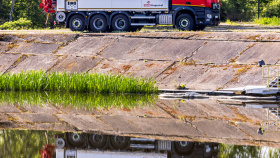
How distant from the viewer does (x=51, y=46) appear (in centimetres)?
2477

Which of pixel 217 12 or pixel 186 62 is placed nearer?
pixel 186 62

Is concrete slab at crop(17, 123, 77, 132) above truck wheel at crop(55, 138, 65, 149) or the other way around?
the other way around

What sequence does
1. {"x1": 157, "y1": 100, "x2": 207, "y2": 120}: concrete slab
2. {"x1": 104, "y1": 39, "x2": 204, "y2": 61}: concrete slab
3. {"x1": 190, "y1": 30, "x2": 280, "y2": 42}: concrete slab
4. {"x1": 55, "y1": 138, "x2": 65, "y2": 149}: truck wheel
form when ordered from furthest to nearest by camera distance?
{"x1": 104, "y1": 39, "x2": 204, "y2": 61}: concrete slab, {"x1": 190, "y1": 30, "x2": 280, "y2": 42}: concrete slab, {"x1": 157, "y1": 100, "x2": 207, "y2": 120}: concrete slab, {"x1": 55, "y1": 138, "x2": 65, "y2": 149}: truck wheel

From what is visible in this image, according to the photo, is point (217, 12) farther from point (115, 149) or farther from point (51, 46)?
point (115, 149)

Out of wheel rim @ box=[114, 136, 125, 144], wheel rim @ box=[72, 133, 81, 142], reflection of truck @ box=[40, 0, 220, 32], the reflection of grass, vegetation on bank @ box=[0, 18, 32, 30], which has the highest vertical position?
reflection of truck @ box=[40, 0, 220, 32]

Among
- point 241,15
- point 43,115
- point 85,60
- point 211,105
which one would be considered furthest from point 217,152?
point 241,15

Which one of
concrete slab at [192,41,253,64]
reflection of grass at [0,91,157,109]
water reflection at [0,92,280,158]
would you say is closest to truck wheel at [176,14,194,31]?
concrete slab at [192,41,253,64]

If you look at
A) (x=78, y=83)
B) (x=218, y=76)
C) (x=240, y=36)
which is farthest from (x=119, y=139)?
(x=240, y=36)

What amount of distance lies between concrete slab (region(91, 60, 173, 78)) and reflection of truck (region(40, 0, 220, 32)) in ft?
18.5

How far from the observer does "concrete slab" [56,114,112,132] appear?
11.0m

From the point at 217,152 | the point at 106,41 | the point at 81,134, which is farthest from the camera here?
the point at 106,41

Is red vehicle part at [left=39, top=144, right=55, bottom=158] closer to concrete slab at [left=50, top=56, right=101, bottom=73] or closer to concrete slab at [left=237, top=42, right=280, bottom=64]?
concrete slab at [left=237, top=42, right=280, bottom=64]

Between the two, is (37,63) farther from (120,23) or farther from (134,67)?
(120,23)

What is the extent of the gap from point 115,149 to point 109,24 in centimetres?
1896
